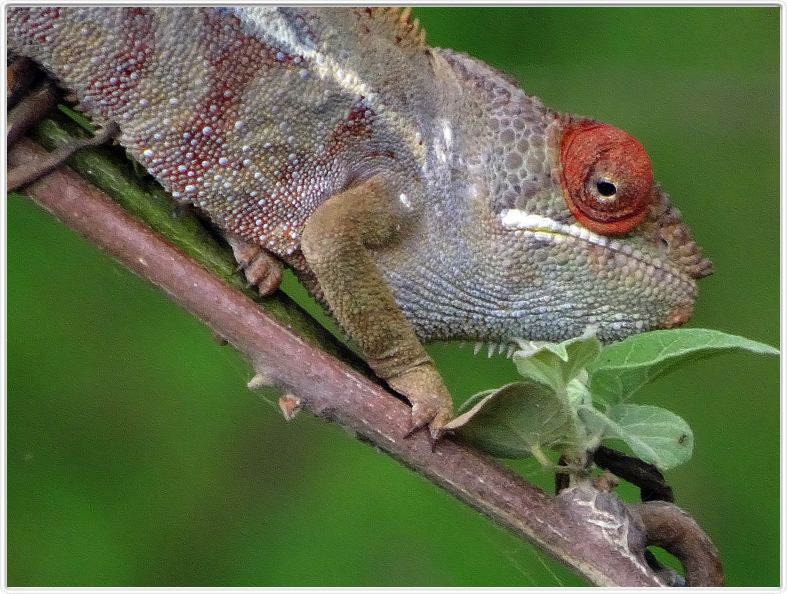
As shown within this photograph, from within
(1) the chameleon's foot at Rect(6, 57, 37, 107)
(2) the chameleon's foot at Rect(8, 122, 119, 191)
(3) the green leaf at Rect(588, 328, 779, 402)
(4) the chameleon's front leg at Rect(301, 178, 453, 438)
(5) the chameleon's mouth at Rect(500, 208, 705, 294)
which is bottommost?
(2) the chameleon's foot at Rect(8, 122, 119, 191)

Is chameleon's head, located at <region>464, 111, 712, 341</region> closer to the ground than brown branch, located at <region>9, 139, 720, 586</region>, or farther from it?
farther from it

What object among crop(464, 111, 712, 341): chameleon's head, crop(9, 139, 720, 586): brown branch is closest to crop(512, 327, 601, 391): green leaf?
crop(9, 139, 720, 586): brown branch

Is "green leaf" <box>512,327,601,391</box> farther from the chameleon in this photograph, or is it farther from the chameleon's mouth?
the chameleon's mouth

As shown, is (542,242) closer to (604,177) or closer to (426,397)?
(604,177)

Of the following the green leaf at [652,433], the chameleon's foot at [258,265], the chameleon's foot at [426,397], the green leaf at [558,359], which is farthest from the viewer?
the chameleon's foot at [258,265]

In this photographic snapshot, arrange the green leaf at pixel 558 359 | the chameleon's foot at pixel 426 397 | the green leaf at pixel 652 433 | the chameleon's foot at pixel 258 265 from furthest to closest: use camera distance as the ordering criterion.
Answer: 1. the chameleon's foot at pixel 258 265
2. the chameleon's foot at pixel 426 397
3. the green leaf at pixel 652 433
4. the green leaf at pixel 558 359

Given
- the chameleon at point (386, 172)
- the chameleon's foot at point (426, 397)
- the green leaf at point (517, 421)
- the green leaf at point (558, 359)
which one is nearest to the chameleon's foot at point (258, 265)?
the chameleon at point (386, 172)

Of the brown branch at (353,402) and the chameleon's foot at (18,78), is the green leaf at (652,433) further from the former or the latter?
the chameleon's foot at (18,78)
